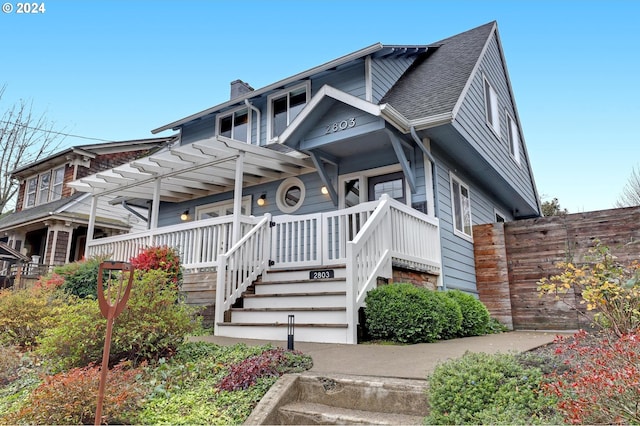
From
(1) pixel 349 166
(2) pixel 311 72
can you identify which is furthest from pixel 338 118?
(2) pixel 311 72

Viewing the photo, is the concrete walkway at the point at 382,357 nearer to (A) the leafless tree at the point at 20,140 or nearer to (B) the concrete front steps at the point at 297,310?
(B) the concrete front steps at the point at 297,310

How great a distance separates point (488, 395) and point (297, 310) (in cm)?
379

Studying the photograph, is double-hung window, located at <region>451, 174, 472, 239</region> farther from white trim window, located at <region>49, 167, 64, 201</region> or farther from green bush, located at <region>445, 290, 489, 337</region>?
white trim window, located at <region>49, 167, 64, 201</region>

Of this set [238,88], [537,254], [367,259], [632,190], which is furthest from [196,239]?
[632,190]

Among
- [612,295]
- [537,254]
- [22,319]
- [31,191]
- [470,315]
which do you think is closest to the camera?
[612,295]

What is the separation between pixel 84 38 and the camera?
11609 mm

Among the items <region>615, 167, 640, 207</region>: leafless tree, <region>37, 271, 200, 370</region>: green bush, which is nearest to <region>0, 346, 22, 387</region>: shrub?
<region>37, 271, 200, 370</region>: green bush

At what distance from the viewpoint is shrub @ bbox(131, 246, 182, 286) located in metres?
7.11

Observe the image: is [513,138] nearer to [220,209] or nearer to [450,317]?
[450,317]

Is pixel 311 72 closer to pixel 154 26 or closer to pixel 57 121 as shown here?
pixel 154 26

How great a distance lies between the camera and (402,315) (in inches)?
206

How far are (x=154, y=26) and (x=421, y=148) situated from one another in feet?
27.0

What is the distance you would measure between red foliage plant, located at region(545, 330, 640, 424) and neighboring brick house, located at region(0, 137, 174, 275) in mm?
14356

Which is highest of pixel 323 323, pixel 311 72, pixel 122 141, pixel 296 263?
pixel 122 141
